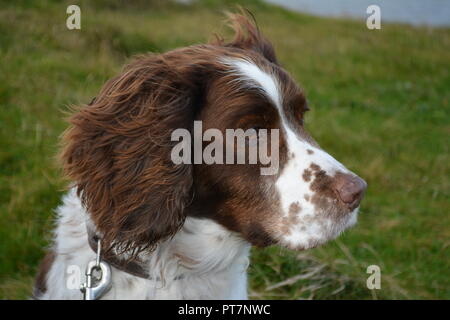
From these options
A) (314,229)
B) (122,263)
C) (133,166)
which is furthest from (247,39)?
(122,263)

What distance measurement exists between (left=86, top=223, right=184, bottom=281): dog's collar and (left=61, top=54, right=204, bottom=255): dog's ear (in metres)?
0.10

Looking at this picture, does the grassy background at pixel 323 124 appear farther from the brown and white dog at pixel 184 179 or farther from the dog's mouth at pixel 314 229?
the dog's mouth at pixel 314 229

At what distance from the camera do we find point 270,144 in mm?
2607

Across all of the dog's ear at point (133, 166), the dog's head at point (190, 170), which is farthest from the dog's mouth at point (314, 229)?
the dog's ear at point (133, 166)

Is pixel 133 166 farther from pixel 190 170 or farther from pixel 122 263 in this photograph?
pixel 122 263

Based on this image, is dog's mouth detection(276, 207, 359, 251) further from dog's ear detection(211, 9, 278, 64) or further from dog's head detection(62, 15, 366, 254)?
dog's ear detection(211, 9, 278, 64)

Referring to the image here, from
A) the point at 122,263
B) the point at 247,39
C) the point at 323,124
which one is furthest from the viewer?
the point at 323,124

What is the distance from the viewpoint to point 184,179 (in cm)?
265

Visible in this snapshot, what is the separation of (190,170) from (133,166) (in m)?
0.25

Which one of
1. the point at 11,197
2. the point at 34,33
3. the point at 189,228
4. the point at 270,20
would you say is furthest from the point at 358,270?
the point at 270,20

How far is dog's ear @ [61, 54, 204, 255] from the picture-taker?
2.62 metres

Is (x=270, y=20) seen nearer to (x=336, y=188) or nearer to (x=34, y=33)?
(x=34, y=33)

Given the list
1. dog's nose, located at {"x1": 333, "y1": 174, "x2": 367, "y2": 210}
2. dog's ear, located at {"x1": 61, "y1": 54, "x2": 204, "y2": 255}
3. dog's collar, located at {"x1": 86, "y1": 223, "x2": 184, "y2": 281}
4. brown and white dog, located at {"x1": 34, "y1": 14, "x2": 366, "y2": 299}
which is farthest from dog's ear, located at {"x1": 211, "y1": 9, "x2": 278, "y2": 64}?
dog's collar, located at {"x1": 86, "y1": 223, "x2": 184, "y2": 281}
